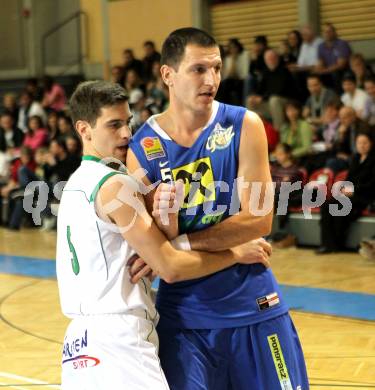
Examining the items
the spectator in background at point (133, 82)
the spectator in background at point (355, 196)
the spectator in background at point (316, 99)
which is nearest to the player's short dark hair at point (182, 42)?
the spectator in background at point (355, 196)

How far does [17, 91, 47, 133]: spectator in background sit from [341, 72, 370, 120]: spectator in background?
6797 millimetres

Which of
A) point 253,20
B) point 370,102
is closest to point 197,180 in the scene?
point 370,102

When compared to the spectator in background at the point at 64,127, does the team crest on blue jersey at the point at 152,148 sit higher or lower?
higher

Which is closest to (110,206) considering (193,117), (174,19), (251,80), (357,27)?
(193,117)

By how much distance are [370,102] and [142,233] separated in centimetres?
903

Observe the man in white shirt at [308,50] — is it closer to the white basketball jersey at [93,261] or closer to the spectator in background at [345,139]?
the spectator in background at [345,139]

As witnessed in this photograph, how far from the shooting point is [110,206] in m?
3.21

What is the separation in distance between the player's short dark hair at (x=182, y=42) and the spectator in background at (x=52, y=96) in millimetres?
13780

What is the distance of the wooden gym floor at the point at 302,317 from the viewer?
593 cm

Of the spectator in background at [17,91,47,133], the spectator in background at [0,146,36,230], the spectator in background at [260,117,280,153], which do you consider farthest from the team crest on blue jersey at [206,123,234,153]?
the spectator in background at [17,91,47,133]

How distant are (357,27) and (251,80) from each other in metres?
2.36

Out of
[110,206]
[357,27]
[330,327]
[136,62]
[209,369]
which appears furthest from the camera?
[136,62]

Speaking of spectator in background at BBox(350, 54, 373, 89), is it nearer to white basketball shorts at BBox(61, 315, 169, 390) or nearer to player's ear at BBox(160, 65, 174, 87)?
player's ear at BBox(160, 65, 174, 87)

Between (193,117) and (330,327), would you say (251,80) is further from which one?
(193,117)
